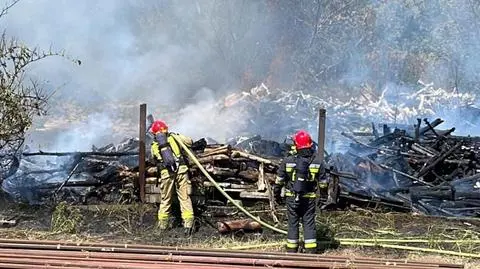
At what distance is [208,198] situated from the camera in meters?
9.61

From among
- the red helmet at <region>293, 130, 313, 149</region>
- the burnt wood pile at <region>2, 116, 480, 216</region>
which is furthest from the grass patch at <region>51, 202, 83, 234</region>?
the red helmet at <region>293, 130, 313, 149</region>

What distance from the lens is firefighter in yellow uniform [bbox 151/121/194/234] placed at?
8.69 metres

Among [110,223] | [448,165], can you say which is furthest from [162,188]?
[448,165]

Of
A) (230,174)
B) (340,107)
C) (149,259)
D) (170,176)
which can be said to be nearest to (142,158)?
(170,176)

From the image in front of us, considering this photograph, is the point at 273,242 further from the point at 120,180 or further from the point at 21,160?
the point at 21,160

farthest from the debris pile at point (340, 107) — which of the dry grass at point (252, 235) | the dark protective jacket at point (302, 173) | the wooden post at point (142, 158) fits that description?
the dark protective jacket at point (302, 173)

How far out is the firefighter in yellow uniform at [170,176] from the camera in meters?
8.69

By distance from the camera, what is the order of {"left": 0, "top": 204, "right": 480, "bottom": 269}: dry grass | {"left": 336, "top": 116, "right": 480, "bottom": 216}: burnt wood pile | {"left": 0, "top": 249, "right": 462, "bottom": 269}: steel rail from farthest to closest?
1. {"left": 336, "top": 116, "right": 480, "bottom": 216}: burnt wood pile
2. {"left": 0, "top": 204, "right": 480, "bottom": 269}: dry grass
3. {"left": 0, "top": 249, "right": 462, "bottom": 269}: steel rail

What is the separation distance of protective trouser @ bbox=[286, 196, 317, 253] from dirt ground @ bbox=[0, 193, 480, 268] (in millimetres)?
504

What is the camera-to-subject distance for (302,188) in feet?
24.1

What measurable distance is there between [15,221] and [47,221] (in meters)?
0.47

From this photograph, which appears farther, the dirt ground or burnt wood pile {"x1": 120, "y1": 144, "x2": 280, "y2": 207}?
burnt wood pile {"x1": 120, "y1": 144, "x2": 280, "y2": 207}

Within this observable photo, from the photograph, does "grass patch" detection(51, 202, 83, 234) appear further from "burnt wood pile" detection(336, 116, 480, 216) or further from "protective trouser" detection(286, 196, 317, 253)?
"burnt wood pile" detection(336, 116, 480, 216)

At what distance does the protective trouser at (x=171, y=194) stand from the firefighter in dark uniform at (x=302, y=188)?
6.14 feet
